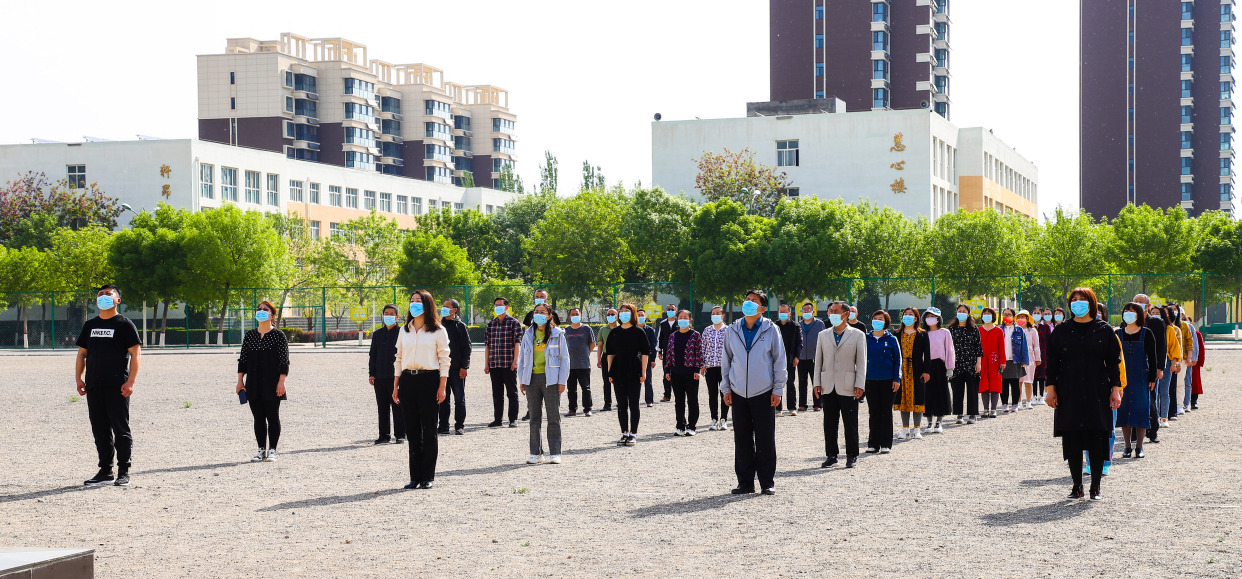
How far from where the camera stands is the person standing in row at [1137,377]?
509 inches

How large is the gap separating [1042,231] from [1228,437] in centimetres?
4810

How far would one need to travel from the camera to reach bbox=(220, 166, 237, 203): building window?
76000mm

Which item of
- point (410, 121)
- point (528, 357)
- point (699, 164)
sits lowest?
point (528, 357)

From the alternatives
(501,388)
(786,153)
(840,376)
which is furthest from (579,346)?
(786,153)

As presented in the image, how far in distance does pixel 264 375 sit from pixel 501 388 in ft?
14.8

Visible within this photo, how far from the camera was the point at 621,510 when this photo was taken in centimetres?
982

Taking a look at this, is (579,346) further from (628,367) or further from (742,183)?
(742,183)

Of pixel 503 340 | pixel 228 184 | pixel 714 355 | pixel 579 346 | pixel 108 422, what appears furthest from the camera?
pixel 228 184

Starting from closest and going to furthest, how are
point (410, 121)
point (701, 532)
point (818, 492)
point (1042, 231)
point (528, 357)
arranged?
point (701, 532) < point (818, 492) < point (528, 357) < point (1042, 231) < point (410, 121)

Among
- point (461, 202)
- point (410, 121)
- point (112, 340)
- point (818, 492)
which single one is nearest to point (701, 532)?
point (818, 492)

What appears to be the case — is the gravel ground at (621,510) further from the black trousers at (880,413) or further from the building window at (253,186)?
the building window at (253,186)

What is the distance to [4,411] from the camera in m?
20.3

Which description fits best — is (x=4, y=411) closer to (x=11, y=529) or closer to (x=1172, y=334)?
(x=11, y=529)

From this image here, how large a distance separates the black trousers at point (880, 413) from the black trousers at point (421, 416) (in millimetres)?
5318
